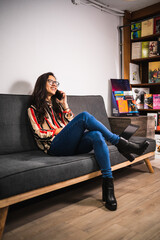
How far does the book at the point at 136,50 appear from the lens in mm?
3447

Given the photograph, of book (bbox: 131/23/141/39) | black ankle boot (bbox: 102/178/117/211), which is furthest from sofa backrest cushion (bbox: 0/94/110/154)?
book (bbox: 131/23/141/39)

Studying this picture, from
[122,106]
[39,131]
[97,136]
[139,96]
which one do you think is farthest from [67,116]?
[139,96]

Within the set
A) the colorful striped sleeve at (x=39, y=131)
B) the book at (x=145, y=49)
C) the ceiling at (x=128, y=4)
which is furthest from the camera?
the book at (x=145, y=49)

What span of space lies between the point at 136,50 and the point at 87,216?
2.79 meters

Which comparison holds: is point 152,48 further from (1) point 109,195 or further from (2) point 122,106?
(1) point 109,195

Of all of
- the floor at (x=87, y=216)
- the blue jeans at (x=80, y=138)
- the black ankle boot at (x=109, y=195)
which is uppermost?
the blue jeans at (x=80, y=138)

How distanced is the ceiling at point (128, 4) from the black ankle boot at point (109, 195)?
2.61 meters

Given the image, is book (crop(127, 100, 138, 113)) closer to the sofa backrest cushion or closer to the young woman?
the young woman

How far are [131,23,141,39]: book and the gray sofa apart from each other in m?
1.79

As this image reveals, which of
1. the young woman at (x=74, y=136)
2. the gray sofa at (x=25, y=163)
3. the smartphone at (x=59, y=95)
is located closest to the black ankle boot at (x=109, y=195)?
the young woman at (x=74, y=136)

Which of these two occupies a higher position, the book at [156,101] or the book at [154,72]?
the book at [154,72]

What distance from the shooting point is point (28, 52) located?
234cm

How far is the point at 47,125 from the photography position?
1.96 metres

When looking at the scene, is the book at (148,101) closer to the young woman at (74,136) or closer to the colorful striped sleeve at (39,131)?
the young woman at (74,136)
